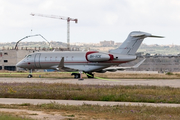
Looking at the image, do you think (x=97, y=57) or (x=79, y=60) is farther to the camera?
(x=79, y=60)

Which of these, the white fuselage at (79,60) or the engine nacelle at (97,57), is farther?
the white fuselage at (79,60)

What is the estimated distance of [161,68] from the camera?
133875 mm

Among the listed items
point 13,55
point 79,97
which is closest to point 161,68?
point 13,55

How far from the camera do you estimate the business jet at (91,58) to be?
50.8m

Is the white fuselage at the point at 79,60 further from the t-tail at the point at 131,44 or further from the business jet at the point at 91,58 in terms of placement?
the t-tail at the point at 131,44

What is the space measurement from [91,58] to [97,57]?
0.99 meters

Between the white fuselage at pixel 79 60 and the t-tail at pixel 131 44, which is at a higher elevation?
the t-tail at pixel 131 44

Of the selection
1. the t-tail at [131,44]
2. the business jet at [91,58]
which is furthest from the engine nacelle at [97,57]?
the t-tail at [131,44]

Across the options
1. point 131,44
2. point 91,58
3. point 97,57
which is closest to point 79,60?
point 91,58

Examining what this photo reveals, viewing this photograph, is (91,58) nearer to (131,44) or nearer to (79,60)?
(79,60)

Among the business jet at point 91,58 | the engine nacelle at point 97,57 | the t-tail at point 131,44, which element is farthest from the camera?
the t-tail at point 131,44

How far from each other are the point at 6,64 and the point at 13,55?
12.4 feet

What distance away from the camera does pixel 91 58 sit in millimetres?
51812

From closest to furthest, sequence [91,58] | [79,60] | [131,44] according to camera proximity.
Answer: [131,44], [91,58], [79,60]
